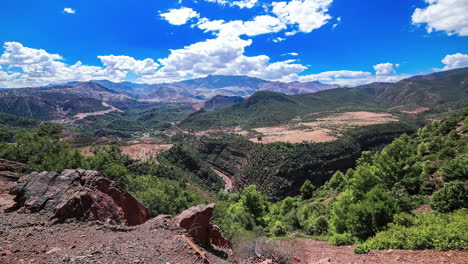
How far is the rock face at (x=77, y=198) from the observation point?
1188cm

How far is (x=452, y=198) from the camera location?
16297 millimetres

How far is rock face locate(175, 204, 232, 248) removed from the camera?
12648 mm

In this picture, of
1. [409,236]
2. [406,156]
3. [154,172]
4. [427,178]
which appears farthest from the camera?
[154,172]

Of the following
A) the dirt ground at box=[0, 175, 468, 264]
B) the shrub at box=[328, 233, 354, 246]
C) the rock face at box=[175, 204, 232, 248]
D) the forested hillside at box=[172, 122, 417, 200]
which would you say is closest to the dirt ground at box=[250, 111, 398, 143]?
the forested hillside at box=[172, 122, 417, 200]

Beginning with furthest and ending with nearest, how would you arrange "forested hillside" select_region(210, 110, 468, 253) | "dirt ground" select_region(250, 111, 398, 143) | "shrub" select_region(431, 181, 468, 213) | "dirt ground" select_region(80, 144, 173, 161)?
"dirt ground" select_region(250, 111, 398, 143) → "dirt ground" select_region(80, 144, 173, 161) → "shrub" select_region(431, 181, 468, 213) → "forested hillside" select_region(210, 110, 468, 253)

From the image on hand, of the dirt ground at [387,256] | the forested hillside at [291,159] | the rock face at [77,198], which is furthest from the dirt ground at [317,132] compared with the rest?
the rock face at [77,198]

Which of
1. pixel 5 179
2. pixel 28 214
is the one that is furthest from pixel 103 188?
pixel 5 179

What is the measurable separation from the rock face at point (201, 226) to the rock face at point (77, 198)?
13.0 feet

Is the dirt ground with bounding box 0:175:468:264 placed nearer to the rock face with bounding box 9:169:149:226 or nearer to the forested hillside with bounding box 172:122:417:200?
the rock face with bounding box 9:169:149:226

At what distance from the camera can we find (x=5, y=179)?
60.7ft

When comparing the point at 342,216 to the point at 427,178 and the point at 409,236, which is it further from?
the point at 427,178

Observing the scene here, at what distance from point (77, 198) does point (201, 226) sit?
7.53 m

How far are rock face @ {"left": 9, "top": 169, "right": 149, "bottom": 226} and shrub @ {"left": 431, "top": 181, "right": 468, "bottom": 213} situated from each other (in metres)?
24.1

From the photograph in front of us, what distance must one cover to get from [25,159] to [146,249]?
37.9 meters
